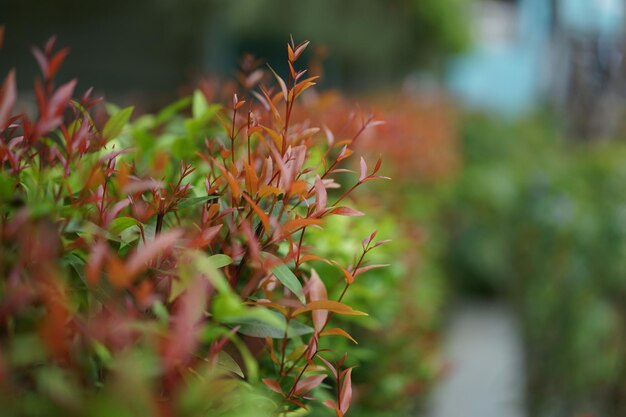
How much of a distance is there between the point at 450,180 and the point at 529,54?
1801 centimetres

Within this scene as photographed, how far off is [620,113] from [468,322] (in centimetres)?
661

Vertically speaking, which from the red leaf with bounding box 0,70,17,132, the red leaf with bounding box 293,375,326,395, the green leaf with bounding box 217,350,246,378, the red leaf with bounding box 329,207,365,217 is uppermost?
the red leaf with bounding box 0,70,17,132

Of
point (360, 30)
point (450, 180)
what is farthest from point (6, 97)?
point (360, 30)

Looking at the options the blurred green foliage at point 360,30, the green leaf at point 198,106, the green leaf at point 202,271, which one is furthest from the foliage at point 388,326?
the blurred green foliage at point 360,30

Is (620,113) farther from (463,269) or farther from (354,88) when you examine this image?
(463,269)

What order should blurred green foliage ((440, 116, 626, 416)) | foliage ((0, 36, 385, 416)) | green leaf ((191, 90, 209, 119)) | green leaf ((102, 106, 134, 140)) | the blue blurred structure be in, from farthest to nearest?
the blue blurred structure, blurred green foliage ((440, 116, 626, 416)), green leaf ((191, 90, 209, 119)), green leaf ((102, 106, 134, 140)), foliage ((0, 36, 385, 416))

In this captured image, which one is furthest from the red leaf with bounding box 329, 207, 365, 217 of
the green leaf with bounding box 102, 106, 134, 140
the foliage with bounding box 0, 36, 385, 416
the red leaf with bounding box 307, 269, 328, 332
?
the green leaf with bounding box 102, 106, 134, 140

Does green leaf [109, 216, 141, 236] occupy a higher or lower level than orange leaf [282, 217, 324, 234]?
lower

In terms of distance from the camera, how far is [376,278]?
6.37 feet

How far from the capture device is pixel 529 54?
22406 mm

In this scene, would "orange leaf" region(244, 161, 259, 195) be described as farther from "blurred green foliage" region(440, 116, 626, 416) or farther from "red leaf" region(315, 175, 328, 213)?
"blurred green foliage" region(440, 116, 626, 416)

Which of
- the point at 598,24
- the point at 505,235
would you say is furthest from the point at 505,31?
the point at 505,235

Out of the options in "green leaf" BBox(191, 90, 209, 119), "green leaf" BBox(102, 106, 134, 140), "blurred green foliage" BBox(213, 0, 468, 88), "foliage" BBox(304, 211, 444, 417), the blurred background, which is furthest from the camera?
"blurred green foliage" BBox(213, 0, 468, 88)

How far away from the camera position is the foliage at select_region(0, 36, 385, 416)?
2.43 feet
